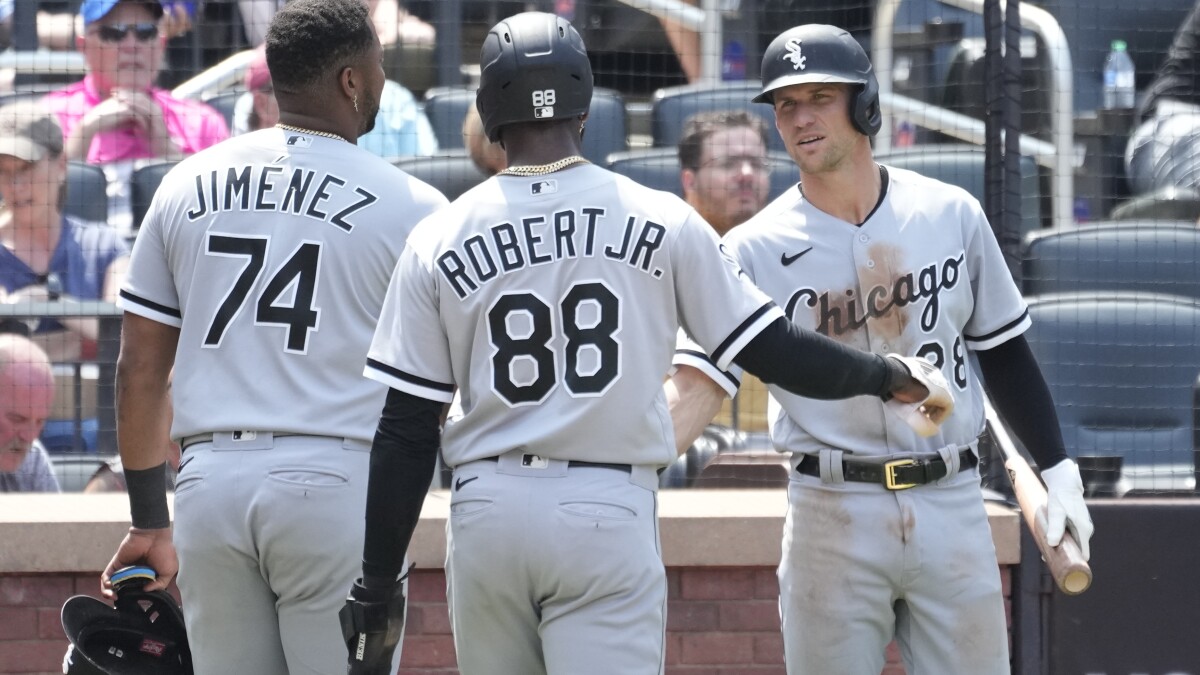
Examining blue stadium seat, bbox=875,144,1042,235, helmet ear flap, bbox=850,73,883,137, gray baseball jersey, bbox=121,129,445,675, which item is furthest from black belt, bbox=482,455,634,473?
blue stadium seat, bbox=875,144,1042,235

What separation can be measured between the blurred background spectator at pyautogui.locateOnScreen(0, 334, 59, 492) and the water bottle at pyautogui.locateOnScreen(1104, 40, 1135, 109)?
459 cm

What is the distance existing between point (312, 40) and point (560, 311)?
36.3 inches

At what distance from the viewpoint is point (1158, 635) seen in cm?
462

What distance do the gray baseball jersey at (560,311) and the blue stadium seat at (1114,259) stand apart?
110 inches

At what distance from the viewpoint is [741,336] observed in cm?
276

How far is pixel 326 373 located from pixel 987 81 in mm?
2636

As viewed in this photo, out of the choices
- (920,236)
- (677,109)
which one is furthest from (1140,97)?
(920,236)

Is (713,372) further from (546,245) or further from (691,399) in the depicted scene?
(546,245)

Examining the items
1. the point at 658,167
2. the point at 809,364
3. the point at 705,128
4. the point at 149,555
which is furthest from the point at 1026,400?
the point at 658,167

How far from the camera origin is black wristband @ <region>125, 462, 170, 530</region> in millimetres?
3350

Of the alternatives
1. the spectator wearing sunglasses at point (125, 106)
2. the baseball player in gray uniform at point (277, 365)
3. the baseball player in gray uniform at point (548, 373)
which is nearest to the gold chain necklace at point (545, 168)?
the baseball player in gray uniform at point (548, 373)

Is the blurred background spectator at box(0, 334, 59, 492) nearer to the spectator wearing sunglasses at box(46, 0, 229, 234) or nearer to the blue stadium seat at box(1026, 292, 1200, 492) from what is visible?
the spectator wearing sunglasses at box(46, 0, 229, 234)

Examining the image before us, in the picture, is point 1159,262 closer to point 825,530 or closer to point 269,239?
point 825,530

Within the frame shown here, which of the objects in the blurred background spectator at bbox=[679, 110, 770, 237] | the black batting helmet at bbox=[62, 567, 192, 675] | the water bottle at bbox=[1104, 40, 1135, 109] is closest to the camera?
the black batting helmet at bbox=[62, 567, 192, 675]
